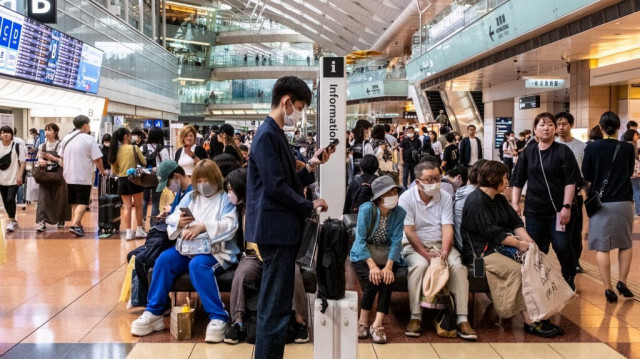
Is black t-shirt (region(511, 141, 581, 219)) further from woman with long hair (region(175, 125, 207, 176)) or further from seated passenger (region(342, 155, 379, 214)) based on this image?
woman with long hair (region(175, 125, 207, 176))

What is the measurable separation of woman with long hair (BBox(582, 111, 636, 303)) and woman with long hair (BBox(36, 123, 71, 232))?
24.8ft

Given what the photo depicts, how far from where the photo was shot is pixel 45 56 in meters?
17.7

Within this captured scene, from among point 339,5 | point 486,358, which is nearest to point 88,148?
point 486,358

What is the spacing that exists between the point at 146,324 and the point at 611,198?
4.31 metres

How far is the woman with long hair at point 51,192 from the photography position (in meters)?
9.66

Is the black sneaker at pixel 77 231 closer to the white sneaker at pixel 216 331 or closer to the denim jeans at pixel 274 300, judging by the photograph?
the white sneaker at pixel 216 331

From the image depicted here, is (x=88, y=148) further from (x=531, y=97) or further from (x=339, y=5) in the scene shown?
(x=339, y=5)

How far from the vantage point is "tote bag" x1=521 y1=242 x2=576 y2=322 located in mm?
4852

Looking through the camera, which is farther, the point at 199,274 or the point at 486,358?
the point at 199,274

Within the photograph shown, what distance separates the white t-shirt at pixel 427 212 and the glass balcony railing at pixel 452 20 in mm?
10319

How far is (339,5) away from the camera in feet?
125

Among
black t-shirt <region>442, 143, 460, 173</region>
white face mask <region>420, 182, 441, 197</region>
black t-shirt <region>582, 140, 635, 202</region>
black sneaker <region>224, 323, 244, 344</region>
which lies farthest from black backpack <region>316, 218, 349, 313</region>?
black t-shirt <region>442, 143, 460, 173</region>

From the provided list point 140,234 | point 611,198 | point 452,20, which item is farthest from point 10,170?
point 452,20

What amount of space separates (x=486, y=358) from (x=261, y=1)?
150 ft
